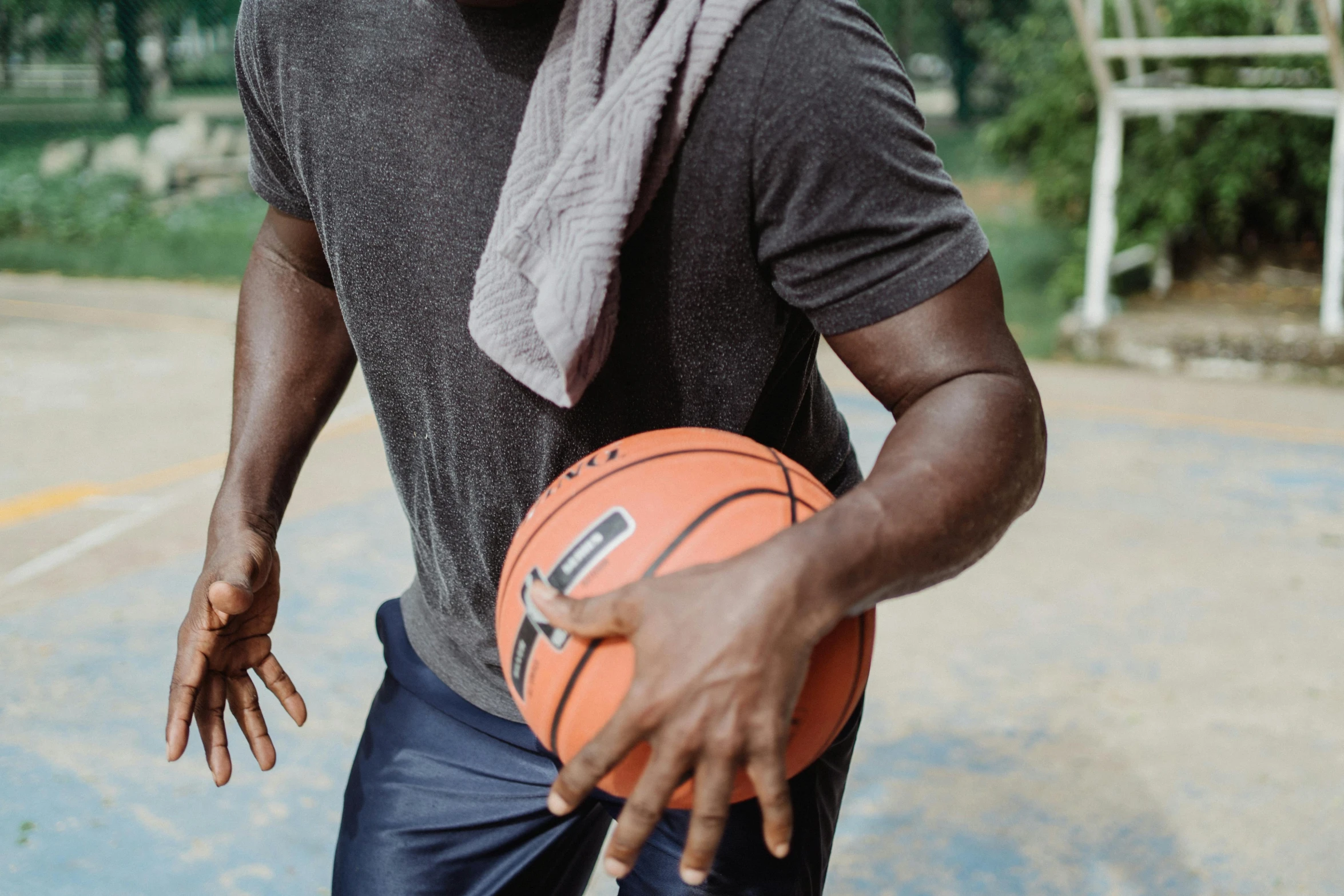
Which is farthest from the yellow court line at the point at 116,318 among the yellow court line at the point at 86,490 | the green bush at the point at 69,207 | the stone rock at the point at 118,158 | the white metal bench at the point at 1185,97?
the white metal bench at the point at 1185,97

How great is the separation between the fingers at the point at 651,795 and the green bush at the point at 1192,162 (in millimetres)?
8285

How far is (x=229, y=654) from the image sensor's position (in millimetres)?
1711

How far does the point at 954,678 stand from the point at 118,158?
1189 centimetres

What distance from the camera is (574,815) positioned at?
1656 millimetres

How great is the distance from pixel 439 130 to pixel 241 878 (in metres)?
2.04

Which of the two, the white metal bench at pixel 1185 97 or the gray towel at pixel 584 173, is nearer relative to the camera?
the gray towel at pixel 584 173

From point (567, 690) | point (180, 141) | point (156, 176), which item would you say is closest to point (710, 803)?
point (567, 690)

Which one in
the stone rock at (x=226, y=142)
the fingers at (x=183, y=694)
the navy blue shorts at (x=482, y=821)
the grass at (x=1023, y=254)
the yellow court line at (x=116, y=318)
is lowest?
the grass at (x=1023, y=254)

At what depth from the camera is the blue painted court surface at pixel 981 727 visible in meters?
2.90

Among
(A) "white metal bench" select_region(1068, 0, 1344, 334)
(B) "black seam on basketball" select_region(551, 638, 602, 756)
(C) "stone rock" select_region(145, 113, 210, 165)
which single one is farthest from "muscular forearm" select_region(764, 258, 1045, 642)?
(C) "stone rock" select_region(145, 113, 210, 165)

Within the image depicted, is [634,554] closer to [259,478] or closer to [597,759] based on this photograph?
[597,759]

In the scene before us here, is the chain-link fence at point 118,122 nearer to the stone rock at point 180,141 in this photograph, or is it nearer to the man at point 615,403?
the stone rock at point 180,141

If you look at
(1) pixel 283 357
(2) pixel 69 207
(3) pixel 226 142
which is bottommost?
(2) pixel 69 207

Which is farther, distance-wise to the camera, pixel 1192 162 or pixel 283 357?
pixel 1192 162
